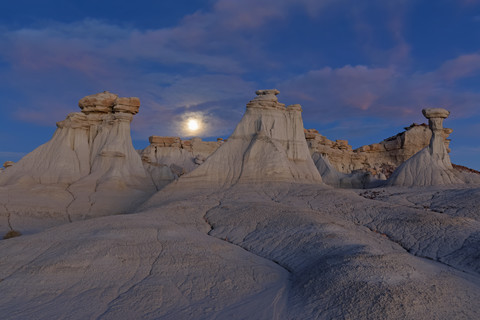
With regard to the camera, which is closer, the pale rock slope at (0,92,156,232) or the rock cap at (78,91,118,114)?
the pale rock slope at (0,92,156,232)

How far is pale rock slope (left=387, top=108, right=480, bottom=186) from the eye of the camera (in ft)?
88.5

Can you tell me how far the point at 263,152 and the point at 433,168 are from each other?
1365 centimetres

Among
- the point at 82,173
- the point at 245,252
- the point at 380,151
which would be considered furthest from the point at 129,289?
the point at 380,151

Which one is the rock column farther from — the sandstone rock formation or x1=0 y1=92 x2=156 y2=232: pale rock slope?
x1=0 y1=92 x2=156 y2=232: pale rock slope

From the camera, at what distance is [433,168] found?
2759 cm

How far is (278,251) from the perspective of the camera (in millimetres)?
9719

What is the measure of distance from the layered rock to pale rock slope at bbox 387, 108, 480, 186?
317 inches

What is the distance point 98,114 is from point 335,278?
28078 mm

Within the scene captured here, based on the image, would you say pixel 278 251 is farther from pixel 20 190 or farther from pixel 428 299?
pixel 20 190

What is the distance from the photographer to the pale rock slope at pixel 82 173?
22781 millimetres

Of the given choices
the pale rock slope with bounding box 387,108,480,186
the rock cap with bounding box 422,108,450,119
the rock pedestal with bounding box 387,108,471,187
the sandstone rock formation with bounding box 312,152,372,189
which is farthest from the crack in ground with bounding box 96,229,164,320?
the sandstone rock formation with bounding box 312,152,372,189

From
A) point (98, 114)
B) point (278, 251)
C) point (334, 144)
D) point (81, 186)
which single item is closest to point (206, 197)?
point (278, 251)

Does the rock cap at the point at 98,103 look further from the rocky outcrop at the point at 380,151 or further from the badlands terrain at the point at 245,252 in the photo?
the rocky outcrop at the point at 380,151

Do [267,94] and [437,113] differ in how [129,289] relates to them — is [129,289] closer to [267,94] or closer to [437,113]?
[267,94]
